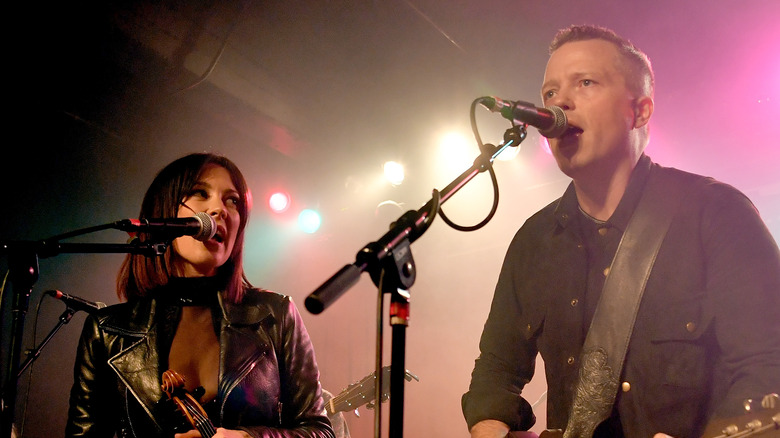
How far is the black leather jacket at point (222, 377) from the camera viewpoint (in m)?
2.37

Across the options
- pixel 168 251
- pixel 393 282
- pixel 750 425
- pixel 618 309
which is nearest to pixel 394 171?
pixel 168 251

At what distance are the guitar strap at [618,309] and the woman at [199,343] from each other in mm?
1163

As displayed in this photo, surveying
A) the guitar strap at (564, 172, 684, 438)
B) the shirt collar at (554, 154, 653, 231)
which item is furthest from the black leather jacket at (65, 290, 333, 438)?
the shirt collar at (554, 154, 653, 231)

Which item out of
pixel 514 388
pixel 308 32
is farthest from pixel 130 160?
pixel 514 388

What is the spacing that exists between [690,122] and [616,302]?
18.1 feet

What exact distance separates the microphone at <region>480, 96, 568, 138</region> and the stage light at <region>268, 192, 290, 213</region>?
604 centimetres

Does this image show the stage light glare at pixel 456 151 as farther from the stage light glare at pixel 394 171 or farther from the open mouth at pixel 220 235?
the open mouth at pixel 220 235

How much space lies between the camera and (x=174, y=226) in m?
2.17

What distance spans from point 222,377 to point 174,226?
2.37 feet

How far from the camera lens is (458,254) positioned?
9570mm

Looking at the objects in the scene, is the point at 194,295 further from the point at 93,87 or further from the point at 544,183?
the point at 544,183

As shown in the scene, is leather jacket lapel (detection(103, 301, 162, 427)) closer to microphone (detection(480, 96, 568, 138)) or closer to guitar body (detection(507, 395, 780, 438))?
microphone (detection(480, 96, 568, 138))

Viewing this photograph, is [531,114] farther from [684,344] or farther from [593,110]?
[684,344]

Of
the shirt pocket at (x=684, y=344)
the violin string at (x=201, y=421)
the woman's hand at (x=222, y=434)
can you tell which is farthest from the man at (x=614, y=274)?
the violin string at (x=201, y=421)
